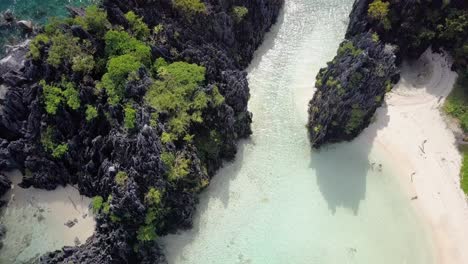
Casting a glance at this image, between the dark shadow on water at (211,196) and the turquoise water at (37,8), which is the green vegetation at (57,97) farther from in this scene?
the turquoise water at (37,8)

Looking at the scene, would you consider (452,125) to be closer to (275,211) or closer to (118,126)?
(275,211)

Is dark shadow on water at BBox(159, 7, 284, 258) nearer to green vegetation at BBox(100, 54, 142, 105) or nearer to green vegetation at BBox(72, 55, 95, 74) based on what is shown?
green vegetation at BBox(100, 54, 142, 105)

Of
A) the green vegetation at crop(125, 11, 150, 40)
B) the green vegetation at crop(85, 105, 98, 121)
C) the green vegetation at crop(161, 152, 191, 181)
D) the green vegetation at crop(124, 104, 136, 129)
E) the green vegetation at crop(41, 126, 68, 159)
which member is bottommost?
the green vegetation at crop(41, 126, 68, 159)

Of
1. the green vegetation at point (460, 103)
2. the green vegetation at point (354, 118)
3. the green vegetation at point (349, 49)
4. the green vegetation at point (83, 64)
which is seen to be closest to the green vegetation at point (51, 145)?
the green vegetation at point (83, 64)

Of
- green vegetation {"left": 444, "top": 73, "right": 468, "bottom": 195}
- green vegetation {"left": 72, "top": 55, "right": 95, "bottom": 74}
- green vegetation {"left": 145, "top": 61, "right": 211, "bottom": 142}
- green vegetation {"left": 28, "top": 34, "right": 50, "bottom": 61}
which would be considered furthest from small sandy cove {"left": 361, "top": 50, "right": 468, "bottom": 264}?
green vegetation {"left": 28, "top": 34, "right": 50, "bottom": 61}

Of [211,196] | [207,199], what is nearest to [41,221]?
[207,199]

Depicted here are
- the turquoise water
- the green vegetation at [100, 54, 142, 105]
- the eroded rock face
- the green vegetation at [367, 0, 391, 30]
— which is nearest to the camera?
the green vegetation at [100, 54, 142, 105]
